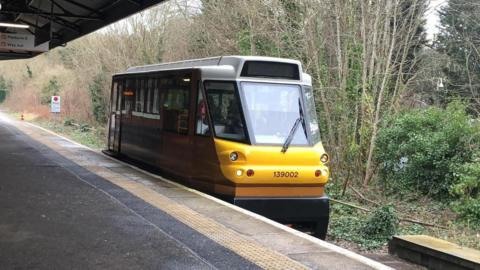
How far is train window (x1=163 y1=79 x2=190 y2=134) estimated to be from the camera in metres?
11.1

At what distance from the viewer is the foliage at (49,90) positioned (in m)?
54.6

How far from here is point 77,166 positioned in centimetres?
1424

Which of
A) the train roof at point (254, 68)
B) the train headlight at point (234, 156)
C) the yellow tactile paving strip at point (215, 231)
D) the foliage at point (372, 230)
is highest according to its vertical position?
the train roof at point (254, 68)

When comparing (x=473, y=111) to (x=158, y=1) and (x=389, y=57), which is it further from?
(x=158, y=1)

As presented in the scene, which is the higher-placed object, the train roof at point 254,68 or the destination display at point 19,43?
the destination display at point 19,43

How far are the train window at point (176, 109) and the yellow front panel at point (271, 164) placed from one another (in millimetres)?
1456

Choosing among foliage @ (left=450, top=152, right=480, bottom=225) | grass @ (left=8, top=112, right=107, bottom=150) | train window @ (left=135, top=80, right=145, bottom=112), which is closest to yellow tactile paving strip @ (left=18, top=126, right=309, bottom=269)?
train window @ (left=135, top=80, right=145, bottom=112)

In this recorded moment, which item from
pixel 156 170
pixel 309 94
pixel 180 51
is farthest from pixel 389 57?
pixel 180 51

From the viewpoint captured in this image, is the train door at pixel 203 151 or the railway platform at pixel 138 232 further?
the train door at pixel 203 151

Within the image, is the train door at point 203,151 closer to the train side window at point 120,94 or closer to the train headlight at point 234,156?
the train headlight at point 234,156

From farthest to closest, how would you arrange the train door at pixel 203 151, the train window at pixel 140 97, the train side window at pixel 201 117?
the train window at pixel 140 97
the train side window at pixel 201 117
the train door at pixel 203 151

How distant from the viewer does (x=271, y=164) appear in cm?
955

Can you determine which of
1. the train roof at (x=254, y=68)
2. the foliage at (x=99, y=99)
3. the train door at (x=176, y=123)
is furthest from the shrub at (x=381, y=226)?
the foliage at (x=99, y=99)

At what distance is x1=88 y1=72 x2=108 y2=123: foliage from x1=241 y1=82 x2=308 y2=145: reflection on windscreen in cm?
2374
